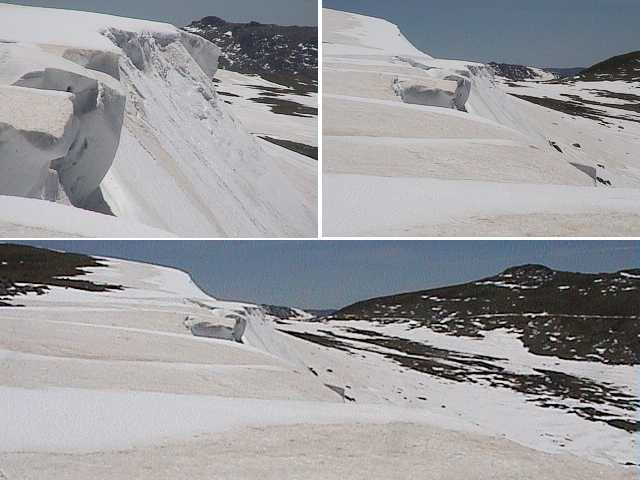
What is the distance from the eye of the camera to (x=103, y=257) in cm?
579

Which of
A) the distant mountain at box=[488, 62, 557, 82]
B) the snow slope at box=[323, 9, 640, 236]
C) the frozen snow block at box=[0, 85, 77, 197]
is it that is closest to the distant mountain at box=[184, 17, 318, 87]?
the snow slope at box=[323, 9, 640, 236]

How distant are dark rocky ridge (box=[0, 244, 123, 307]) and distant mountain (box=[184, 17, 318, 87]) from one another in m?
2.19

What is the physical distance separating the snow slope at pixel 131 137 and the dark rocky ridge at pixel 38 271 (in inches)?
15.2

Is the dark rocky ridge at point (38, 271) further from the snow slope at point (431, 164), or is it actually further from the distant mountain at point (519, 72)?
the distant mountain at point (519, 72)

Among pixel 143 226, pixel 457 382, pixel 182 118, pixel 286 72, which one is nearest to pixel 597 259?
pixel 457 382

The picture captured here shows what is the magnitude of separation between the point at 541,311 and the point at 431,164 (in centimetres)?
265

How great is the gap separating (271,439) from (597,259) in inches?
103

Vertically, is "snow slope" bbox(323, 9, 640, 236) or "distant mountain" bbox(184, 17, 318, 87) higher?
"distant mountain" bbox(184, 17, 318, 87)

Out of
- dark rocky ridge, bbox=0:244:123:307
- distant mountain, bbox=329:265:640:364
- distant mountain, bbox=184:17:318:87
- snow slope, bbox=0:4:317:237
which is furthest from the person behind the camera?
distant mountain, bbox=184:17:318:87

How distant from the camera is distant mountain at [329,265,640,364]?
6.46 meters

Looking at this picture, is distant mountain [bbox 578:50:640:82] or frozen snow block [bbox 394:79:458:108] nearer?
frozen snow block [bbox 394:79:458:108]

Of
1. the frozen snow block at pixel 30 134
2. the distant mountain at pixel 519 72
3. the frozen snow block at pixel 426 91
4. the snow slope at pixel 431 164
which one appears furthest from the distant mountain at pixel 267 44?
the frozen snow block at pixel 30 134

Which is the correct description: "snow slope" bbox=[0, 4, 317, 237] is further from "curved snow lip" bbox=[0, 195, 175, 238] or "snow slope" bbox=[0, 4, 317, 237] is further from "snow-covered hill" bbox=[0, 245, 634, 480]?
"snow-covered hill" bbox=[0, 245, 634, 480]

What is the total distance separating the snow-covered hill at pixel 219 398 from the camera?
12.2ft
